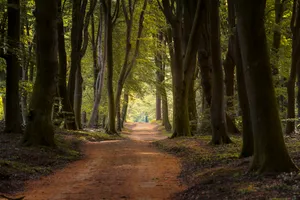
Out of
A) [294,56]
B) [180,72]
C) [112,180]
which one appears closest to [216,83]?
[294,56]

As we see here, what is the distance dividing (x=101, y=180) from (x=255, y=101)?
4127mm

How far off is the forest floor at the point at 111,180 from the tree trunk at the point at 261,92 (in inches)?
80.3

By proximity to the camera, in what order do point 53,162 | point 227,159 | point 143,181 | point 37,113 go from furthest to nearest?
point 37,113 < point 53,162 < point 227,159 < point 143,181

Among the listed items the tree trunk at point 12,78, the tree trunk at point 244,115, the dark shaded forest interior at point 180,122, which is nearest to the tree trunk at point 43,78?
the dark shaded forest interior at point 180,122

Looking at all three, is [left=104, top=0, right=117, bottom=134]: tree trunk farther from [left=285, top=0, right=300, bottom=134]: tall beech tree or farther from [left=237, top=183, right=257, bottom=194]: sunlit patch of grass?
[left=237, top=183, right=257, bottom=194]: sunlit patch of grass

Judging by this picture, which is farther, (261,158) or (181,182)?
(181,182)

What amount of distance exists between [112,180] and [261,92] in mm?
4104

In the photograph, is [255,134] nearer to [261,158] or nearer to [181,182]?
[261,158]

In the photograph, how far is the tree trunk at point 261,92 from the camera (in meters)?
7.27

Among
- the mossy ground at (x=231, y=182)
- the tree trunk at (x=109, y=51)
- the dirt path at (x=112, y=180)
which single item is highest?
the tree trunk at (x=109, y=51)

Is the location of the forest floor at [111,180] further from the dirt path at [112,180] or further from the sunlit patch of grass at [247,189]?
the sunlit patch of grass at [247,189]

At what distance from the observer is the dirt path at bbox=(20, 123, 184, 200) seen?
760 cm

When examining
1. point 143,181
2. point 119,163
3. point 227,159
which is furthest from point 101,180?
point 227,159

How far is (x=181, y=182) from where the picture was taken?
8992mm
